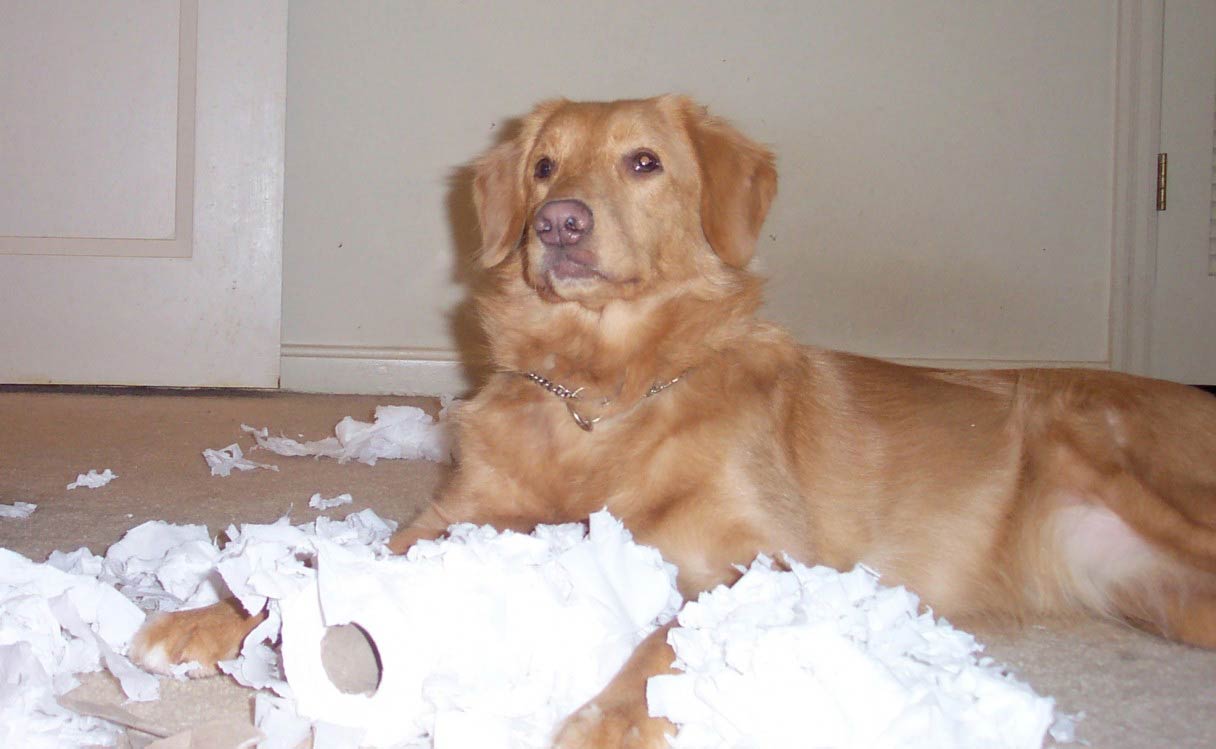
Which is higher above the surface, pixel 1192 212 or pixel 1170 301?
pixel 1192 212

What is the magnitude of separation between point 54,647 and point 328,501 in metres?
1.05

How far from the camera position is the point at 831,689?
1.19 m

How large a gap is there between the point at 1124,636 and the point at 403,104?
3.63m

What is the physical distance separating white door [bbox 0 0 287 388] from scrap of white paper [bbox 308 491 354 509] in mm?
1982

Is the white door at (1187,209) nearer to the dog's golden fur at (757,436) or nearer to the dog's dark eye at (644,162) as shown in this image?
the dog's golden fur at (757,436)

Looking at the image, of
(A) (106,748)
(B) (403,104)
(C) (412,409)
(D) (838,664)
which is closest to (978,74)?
(B) (403,104)

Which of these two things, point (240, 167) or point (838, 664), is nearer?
point (838, 664)

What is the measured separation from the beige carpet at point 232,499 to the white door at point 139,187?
0.21m

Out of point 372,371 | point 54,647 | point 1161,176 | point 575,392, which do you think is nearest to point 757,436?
point 575,392

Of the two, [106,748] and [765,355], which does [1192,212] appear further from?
[106,748]

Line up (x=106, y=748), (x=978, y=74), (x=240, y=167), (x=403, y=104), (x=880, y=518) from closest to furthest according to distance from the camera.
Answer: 1. (x=106, y=748)
2. (x=880, y=518)
3. (x=240, y=167)
4. (x=403, y=104)
5. (x=978, y=74)

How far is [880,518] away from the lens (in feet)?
6.23

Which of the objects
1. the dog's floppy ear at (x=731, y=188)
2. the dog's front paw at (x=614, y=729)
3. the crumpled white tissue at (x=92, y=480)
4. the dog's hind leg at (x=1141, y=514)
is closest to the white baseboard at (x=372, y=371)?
the crumpled white tissue at (x=92, y=480)

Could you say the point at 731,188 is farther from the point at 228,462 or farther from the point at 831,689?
the point at 228,462
